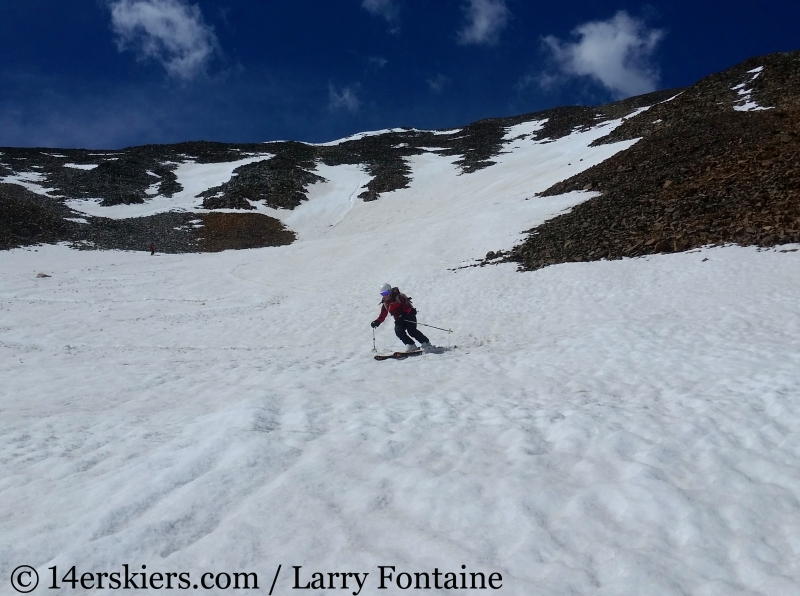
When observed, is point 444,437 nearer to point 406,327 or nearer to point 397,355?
point 397,355

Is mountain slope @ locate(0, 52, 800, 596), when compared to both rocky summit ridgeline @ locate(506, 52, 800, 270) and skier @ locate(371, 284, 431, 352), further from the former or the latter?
rocky summit ridgeline @ locate(506, 52, 800, 270)

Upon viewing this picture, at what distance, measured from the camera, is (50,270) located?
91.0 feet

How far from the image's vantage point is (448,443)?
5883mm

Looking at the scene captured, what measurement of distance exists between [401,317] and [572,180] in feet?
85.2

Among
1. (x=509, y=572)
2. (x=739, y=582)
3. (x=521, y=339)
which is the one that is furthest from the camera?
(x=521, y=339)

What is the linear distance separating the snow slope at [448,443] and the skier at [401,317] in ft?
2.96

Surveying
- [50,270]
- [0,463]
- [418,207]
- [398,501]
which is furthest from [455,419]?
[418,207]

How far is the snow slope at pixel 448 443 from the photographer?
3.77 metres

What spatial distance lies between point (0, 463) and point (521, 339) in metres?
10.6

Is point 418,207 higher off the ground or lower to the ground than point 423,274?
higher

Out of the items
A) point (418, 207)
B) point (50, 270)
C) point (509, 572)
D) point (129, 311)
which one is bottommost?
point (509, 572)

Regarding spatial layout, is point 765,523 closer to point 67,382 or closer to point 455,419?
point 455,419

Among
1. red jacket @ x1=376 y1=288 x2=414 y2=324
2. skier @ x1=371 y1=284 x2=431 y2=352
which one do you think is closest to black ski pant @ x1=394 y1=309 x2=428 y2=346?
skier @ x1=371 y1=284 x2=431 y2=352

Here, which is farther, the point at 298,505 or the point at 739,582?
the point at 298,505
